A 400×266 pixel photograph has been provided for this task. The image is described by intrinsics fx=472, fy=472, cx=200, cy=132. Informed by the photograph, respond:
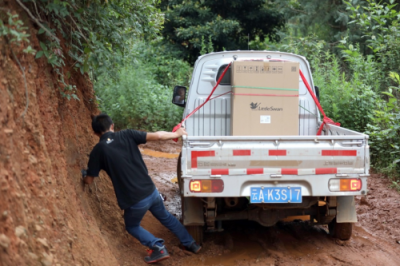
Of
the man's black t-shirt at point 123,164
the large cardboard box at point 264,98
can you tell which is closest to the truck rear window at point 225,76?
the large cardboard box at point 264,98

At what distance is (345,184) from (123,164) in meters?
2.25

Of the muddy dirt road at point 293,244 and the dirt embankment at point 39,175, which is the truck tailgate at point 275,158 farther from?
the dirt embankment at point 39,175

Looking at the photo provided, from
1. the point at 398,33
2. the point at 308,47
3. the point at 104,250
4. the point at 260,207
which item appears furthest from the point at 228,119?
the point at 308,47

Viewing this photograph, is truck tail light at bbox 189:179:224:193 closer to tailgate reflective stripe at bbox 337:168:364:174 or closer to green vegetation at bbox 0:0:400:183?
tailgate reflective stripe at bbox 337:168:364:174

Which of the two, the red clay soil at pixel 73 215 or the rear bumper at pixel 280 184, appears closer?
the red clay soil at pixel 73 215

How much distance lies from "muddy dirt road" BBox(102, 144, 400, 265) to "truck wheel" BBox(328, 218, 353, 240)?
75 mm

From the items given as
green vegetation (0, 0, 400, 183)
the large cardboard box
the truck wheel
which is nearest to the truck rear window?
the large cardboard box

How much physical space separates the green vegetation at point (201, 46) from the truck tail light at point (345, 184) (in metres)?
2.76

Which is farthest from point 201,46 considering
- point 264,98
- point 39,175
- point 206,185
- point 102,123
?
point 39,175

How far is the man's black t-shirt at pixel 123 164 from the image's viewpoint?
4742 millimetres

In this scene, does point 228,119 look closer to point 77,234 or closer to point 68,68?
point 68,68

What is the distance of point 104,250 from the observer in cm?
441

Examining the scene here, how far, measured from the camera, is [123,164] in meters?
4.75

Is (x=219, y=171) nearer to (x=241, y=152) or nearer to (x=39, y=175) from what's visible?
(x=241, y=152)
